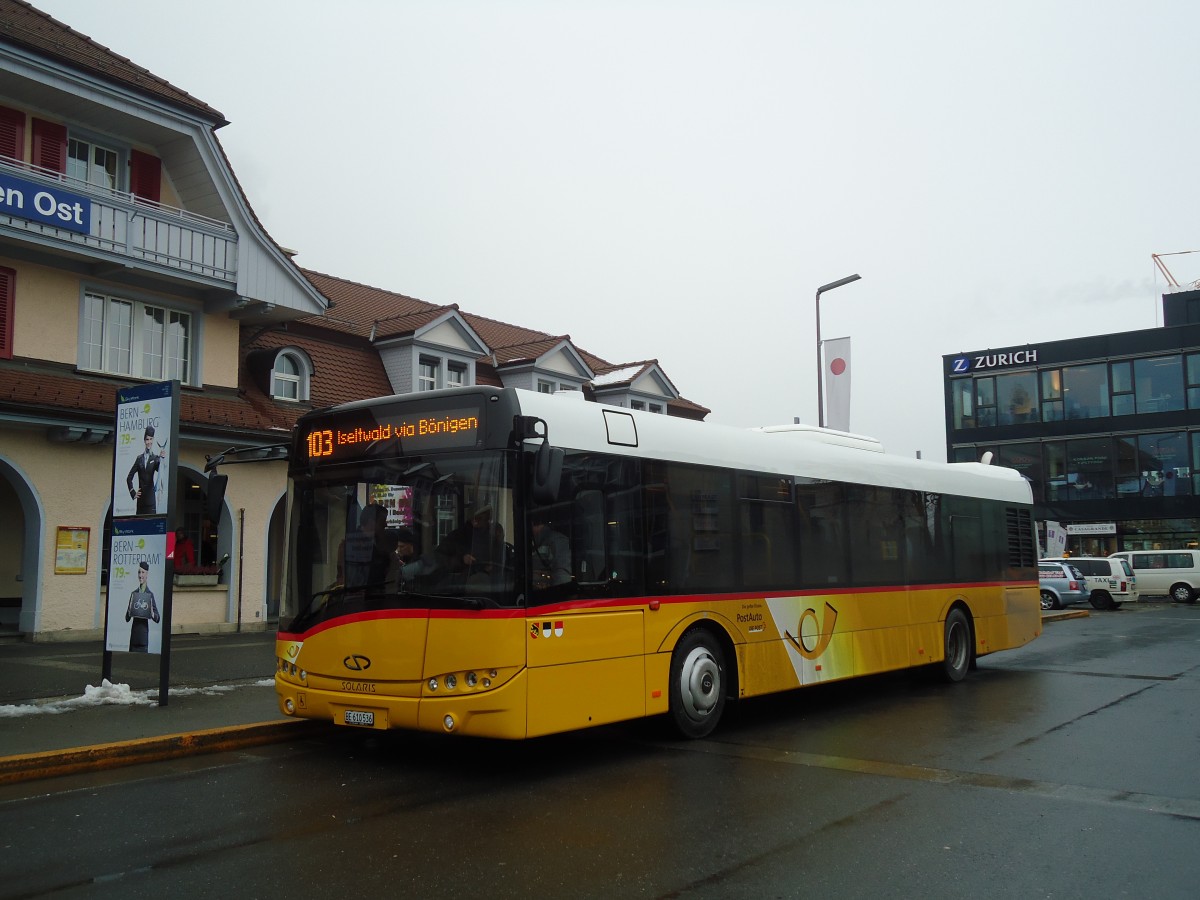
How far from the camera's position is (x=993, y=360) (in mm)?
59156

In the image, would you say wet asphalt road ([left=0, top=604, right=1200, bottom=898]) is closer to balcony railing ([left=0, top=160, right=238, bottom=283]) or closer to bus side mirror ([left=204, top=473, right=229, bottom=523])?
→ bus side mirror ([left=204, top=473, right=229, bottom=523])

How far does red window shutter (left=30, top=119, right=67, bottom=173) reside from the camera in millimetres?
18547

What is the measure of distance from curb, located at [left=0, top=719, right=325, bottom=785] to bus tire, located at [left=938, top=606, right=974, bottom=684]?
812cm

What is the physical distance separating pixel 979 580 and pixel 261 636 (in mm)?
12924

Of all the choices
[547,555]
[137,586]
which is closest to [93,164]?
[137,586]

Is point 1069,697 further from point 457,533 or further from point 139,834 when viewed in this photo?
point 139,834

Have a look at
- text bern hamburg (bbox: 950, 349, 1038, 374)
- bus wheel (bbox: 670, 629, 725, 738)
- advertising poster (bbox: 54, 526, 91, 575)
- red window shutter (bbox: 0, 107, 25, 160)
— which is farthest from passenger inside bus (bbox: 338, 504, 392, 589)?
text bern hamburg (bbox: 950, 349, 1038, 374)

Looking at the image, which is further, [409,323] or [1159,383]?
[1159,383]

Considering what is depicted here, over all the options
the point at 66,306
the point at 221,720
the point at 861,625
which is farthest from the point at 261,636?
the point at 861,625

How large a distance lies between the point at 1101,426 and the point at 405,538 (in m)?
54.6

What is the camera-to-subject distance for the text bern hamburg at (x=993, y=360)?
57.8 meters

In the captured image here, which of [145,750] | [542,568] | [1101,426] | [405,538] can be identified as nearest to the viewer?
[542,568]

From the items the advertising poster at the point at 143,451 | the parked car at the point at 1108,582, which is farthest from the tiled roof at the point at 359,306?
the parked car at the point at 1108,582

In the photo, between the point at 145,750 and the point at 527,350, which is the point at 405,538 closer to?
the point at 145,750
